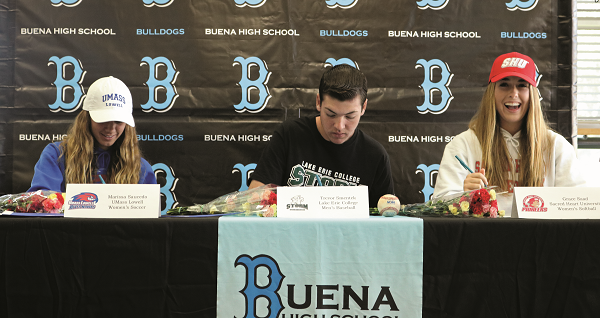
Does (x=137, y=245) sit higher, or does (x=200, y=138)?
(x=200, y=138)

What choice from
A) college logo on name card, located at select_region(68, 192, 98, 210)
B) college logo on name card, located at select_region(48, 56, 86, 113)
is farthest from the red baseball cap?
college logo on name card, located at select_region(48, 56, 86, 113)

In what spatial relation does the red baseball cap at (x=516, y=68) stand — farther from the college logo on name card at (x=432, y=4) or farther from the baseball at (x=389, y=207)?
the baseball at (x=389, y=207)

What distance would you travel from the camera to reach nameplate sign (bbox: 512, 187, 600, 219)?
1122mm

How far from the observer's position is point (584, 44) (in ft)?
8.84

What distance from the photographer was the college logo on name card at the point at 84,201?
1111 mm

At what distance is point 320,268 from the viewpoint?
104 cm

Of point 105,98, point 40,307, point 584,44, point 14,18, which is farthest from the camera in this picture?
point 584,44

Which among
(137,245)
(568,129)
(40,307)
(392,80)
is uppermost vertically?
(392,80)

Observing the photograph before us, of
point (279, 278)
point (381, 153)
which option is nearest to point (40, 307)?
point (279, 278)

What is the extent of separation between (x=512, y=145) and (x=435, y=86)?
0.69 m

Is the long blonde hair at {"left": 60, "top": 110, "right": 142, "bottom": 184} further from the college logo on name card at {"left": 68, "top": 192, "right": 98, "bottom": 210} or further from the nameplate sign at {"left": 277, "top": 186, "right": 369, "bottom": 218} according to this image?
the nameplate sign at {"left": 277, "top": 186, "right": 369, "bottom": 218}

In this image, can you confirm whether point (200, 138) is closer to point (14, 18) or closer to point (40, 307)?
point (14, 18)

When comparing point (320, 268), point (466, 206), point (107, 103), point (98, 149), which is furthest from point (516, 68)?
point (98, 149)

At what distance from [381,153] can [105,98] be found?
1252mm
